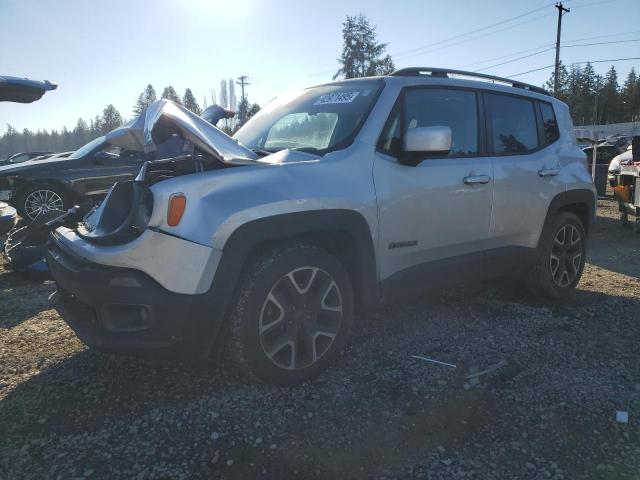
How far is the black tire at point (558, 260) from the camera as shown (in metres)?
4.30

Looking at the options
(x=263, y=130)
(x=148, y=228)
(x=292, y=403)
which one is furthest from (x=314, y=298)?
(x=263, y=130)

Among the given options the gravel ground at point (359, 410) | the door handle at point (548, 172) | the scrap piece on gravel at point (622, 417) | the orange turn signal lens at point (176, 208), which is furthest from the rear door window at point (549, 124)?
the orange turn signal lens at point (176, 208)

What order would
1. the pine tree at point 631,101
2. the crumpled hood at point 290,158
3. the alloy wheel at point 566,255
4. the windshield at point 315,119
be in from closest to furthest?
the crumpled hood at point 290,158 → the windshield at point 315,119 → the alloy wheel at point 566,255 → the pine tree at point 631,101

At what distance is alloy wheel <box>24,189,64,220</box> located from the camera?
26.7 ft

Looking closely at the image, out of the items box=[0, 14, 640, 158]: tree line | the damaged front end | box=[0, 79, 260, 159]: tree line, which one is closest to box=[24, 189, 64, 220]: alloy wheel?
the damaged front end

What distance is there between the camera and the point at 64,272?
A: 8.39 feet

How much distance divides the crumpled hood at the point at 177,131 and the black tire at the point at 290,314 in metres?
0.61

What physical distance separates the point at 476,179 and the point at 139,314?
97.0 inches

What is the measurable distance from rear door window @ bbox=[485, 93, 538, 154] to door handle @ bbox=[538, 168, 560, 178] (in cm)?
21

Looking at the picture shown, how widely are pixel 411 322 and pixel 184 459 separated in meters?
2.17

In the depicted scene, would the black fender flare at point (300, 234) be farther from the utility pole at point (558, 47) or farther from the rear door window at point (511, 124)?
the utility pole at point (558, 47)

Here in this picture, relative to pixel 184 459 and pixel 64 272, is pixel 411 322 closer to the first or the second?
pixel 184 459

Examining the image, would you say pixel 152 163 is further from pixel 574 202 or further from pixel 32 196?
pixel 32 196

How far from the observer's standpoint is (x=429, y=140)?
2.85m
